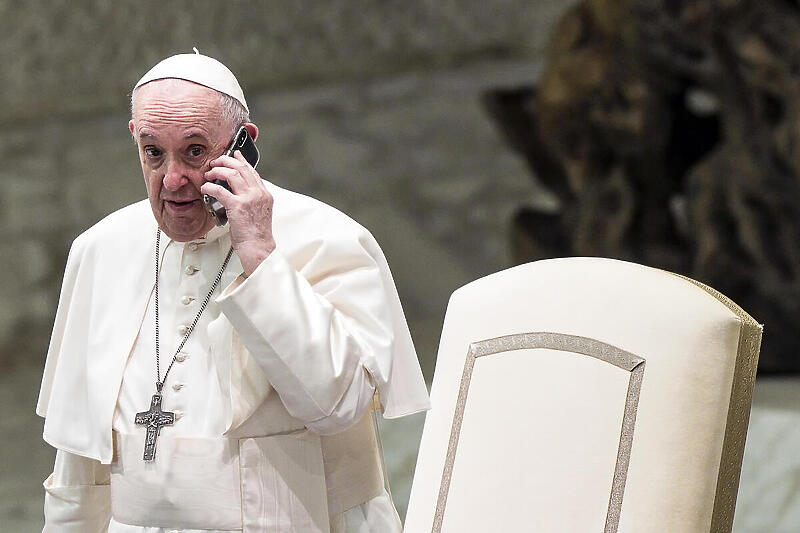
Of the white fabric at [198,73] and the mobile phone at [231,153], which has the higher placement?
the white fabric at [198,73]

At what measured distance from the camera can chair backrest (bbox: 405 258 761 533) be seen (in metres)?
2.08

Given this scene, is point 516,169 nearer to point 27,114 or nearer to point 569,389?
point 27,114

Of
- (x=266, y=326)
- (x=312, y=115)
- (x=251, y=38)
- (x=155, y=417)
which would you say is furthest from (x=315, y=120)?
(x=266, y=326)

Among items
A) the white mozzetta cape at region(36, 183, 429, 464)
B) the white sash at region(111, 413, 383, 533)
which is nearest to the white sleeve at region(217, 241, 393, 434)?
the white mozzetta cape at region(36, 183, 429, 464)

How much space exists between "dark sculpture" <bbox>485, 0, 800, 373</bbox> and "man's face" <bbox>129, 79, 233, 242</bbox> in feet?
13.3

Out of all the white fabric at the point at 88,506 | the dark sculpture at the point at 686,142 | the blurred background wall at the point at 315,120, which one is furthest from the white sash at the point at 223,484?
the blurred background wall at the point at 315,120

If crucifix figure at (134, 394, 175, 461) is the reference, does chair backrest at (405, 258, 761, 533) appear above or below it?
above

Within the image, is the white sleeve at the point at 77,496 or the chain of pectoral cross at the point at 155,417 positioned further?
the white sleeve at the point at 77,496

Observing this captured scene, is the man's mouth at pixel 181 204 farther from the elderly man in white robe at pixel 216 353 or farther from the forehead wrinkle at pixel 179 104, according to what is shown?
the forehead wrinkle at pixel 179 104

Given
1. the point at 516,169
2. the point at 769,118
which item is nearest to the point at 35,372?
the point at 516,169

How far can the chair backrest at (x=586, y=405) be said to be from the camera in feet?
6.82

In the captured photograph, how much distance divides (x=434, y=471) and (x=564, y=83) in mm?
4117

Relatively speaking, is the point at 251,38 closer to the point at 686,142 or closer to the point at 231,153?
the point at 686,142

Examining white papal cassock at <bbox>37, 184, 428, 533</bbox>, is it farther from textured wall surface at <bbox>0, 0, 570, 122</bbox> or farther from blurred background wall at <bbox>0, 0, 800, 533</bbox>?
textured wall surface at <bbox>0, 0, 570, 122</bbox>
